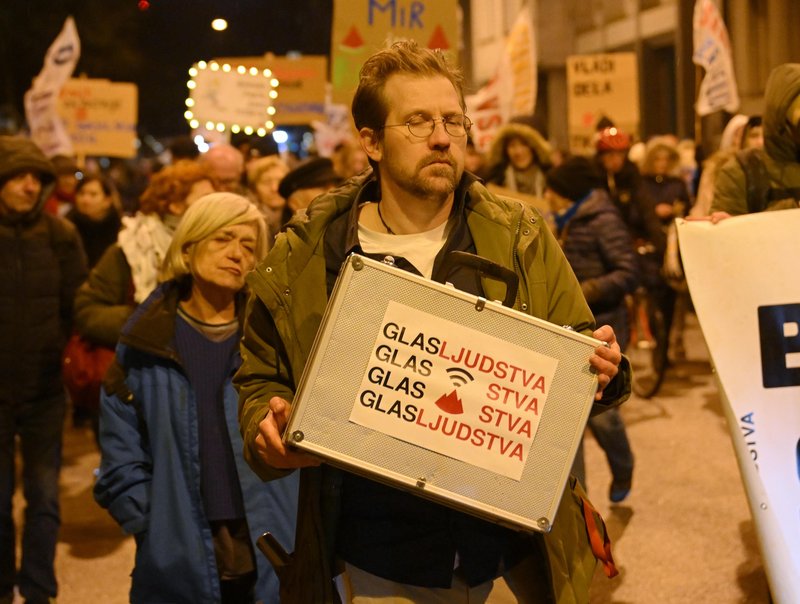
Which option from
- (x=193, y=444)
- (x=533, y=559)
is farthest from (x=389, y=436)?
(x=193, y=444)

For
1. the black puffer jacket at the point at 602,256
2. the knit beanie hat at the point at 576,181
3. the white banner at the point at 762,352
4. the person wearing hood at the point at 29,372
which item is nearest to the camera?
the white banner at the point at 762,352

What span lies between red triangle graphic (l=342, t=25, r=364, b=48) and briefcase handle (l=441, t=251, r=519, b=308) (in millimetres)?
7254

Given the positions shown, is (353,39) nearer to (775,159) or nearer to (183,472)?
(775,159)

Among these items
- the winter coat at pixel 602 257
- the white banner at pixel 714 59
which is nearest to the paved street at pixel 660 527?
the winter coat at pixel 602 257

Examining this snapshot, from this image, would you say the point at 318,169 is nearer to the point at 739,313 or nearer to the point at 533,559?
the point at 739,313

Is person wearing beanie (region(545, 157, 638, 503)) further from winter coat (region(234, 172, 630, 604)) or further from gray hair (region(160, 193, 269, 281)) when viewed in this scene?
winter coat (region(234, 172, 630, 604))

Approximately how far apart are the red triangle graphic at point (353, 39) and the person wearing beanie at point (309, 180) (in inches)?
117

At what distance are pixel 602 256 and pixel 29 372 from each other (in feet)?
10.5

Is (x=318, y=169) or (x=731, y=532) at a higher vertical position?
(x=318, y=169)

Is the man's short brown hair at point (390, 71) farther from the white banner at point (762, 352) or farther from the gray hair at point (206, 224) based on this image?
the white banner at point (762, 352)

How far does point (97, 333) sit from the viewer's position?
5746 millimetres

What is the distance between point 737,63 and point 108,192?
48.1 feet

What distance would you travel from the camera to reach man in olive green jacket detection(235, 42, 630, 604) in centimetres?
279

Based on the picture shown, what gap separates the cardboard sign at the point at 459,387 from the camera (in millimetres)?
2508
